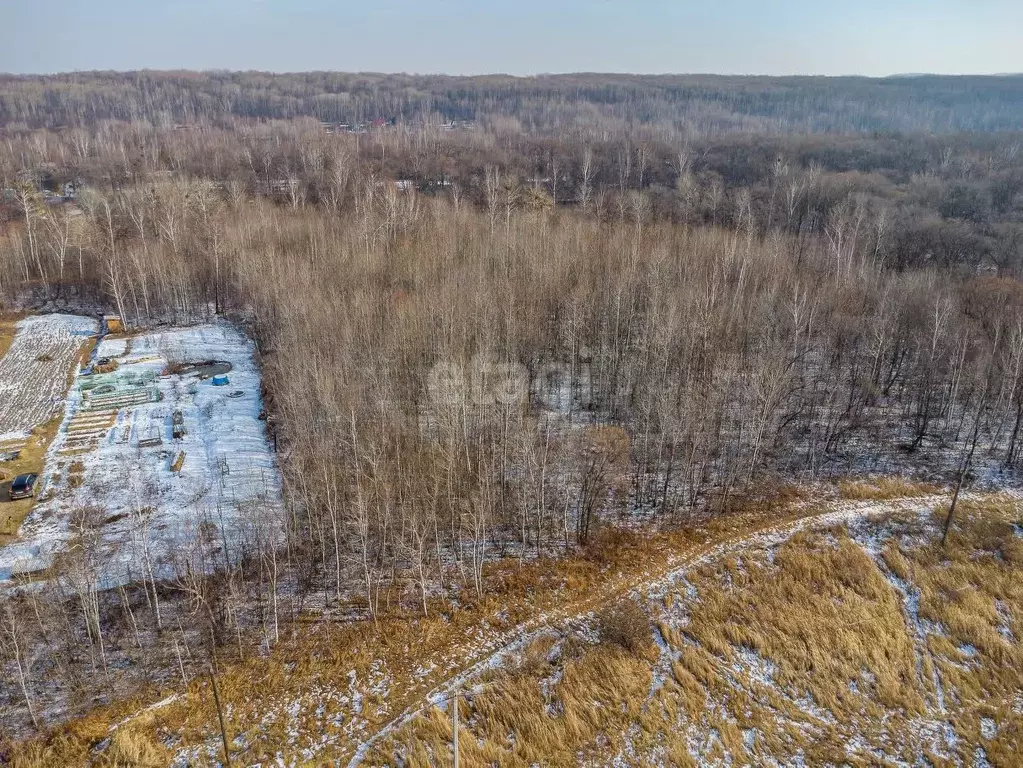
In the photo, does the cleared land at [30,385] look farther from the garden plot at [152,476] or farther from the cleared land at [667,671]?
the cleared land at [667,671]

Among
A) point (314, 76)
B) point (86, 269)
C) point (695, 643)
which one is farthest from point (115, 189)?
point (314, 76)

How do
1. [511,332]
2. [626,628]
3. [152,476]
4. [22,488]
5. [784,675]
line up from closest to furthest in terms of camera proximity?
[784,675]
[626,628]
[22,488]
[152,476]
[511,332]

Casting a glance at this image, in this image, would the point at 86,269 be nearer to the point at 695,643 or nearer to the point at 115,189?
the point at 115,189

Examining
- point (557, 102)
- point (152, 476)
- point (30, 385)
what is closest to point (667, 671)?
point (152, 476)

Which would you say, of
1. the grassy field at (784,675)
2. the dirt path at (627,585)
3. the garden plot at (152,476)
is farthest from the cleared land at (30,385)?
the grassy field at (784,675)

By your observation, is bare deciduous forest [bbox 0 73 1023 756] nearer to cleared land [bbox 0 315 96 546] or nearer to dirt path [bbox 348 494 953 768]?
dirt path [bbox 348 494 953 768]

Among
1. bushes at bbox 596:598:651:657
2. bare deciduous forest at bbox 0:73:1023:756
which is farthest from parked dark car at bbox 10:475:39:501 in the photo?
bushes at bbox 596:598:651:657

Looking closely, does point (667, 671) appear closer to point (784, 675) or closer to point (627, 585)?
point (784, 675)
